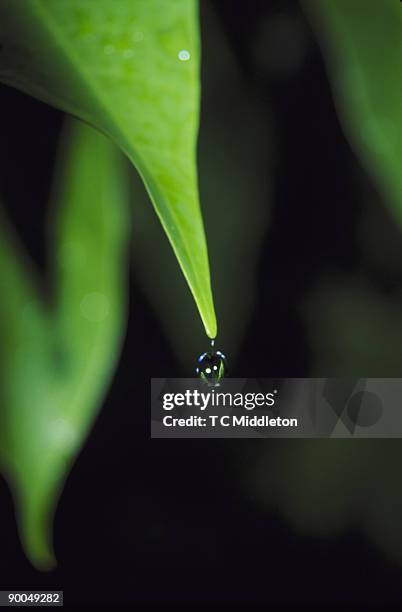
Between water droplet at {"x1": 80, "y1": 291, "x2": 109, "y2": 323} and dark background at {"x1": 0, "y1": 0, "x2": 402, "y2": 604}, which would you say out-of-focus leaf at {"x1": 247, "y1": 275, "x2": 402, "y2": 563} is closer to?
dark background at {"x1": 0, "y1": 0, "x2": 402, "y2": 604}

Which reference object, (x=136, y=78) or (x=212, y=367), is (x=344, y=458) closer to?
(x=212, y=367)

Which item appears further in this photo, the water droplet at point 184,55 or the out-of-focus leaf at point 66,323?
the out-of-focus leaf at point 66,323

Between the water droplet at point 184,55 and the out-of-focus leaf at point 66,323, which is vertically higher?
the water droplet at point 184,55

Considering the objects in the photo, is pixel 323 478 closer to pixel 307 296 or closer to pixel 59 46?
pixel 307 296

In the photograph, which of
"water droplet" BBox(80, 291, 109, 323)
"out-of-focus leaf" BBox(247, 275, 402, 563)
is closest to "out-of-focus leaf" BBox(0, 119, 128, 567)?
"water droplet" BBox(80, 291, 109, 323)

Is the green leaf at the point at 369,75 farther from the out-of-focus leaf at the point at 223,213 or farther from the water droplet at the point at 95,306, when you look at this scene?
the water droplet at the point at 95,306

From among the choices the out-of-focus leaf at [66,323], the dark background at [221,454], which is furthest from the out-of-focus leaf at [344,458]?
the out-of-focus leaf at [66,323]

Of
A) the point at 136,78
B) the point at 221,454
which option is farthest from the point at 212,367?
the point at 136,78

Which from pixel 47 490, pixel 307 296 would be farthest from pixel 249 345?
pixel 47 490
